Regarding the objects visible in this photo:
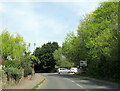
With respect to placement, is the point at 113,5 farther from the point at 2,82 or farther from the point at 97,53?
the point at 2,82

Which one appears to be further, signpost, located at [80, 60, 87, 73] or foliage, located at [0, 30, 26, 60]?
signpost, located at [80, 60, 87, 73]

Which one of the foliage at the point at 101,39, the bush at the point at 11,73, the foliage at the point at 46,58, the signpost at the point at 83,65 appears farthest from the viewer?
the foliage at the point at 46,58

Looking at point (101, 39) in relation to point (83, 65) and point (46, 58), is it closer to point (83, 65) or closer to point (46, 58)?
point (83, 65)

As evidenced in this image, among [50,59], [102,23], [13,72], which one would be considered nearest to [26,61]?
[13,72]

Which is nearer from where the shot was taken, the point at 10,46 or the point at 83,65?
the point at 10,46

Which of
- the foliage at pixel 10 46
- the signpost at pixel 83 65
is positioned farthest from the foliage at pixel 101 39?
the foliage at pixel 10 46

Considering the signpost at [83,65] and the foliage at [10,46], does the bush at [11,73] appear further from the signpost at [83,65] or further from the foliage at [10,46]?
the signpost at [83,65]

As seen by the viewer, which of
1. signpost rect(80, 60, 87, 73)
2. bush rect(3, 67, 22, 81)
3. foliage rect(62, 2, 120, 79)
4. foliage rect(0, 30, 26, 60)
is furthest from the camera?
signpost rect(80, 60, 87, 73)

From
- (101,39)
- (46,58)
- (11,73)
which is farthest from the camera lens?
(46,58)

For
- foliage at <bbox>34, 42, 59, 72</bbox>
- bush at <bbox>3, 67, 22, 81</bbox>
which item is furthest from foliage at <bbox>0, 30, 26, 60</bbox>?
foliage at <bbox>34, 42, 59, 72</bbox>

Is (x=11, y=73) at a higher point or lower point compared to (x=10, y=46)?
lower

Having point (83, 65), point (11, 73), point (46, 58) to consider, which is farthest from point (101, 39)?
point (46, 58)

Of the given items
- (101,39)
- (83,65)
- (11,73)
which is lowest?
(11,73)

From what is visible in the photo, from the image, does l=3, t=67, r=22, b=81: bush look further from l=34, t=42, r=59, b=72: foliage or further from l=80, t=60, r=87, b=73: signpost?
l=34, t=42, r=59, b=72: foliage
